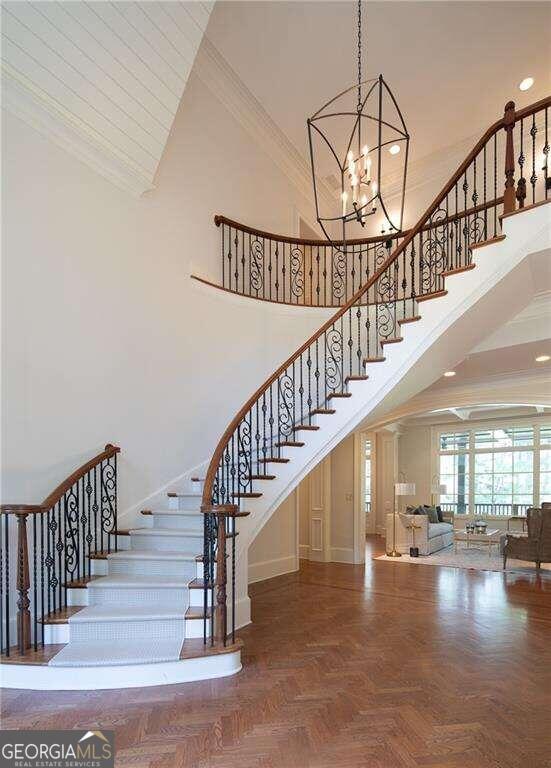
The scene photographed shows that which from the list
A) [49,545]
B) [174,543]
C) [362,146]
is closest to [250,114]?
[362,146]

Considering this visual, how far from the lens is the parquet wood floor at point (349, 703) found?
101 inches

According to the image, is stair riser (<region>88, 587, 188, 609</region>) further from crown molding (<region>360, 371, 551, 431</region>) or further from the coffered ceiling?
the coffered ceiling

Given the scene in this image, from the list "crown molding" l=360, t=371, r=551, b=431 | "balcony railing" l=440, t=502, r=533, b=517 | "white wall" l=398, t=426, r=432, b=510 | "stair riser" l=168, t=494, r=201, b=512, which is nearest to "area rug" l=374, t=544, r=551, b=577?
"crown molding" l=360, t=371, r=551, b=431

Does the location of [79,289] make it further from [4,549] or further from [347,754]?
[347,754]

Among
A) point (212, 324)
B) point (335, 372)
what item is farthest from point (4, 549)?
point (335, 372)

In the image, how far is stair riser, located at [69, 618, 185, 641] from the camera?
3564 mm

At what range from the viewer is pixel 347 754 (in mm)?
2557

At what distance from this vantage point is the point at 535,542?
7711 millimetres

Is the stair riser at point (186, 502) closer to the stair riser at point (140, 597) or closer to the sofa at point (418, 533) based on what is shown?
the stair riser at point (140, 597)

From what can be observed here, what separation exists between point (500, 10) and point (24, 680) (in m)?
8.16

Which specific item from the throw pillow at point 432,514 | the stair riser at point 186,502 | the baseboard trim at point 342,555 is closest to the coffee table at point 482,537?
the throw pillow at point 432,514

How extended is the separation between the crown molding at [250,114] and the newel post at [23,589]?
5.67 meters

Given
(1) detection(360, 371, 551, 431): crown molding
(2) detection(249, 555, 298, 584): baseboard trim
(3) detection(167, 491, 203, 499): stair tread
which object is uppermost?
(1) detection(360, 371, 551, 431): crown molding

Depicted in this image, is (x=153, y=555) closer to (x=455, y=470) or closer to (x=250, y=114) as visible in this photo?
(x=250, y=114)
